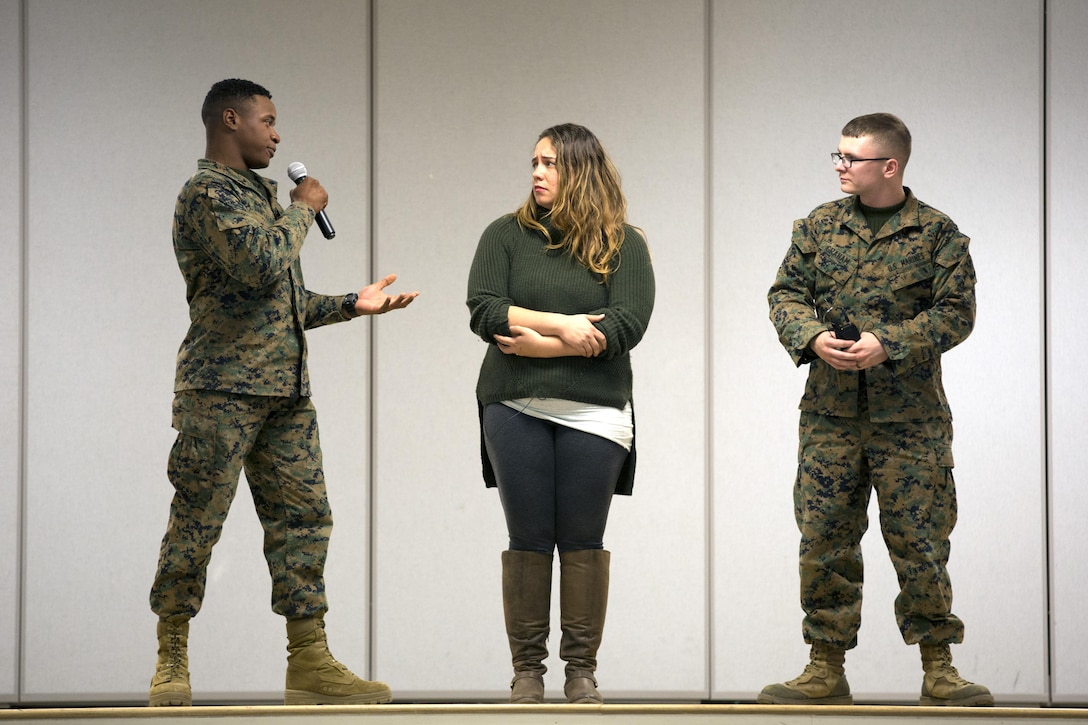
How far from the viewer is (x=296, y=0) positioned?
13.8 feet

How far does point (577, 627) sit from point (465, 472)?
4.90 ft

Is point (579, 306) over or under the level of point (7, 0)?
under

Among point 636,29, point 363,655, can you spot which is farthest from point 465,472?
point 636,29

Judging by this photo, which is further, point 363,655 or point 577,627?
point 363,655

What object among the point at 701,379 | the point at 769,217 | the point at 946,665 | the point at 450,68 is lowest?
the point at 946,665

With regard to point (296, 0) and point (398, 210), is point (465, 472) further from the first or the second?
point (296, 0)

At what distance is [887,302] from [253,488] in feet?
5.28

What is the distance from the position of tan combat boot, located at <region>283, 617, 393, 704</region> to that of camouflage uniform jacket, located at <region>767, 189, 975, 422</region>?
1297mm

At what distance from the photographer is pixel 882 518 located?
2928 mm

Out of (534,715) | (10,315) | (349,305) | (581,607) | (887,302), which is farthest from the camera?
(10,315)

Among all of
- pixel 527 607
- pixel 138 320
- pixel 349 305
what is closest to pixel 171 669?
pixel 527 607

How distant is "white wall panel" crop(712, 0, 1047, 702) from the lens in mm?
4176

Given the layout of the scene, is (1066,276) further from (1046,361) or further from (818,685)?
(818,685)

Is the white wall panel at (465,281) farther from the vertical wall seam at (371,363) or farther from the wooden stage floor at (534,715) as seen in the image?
the wooden stage floor at (534,715)
